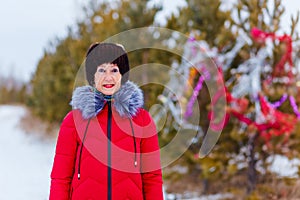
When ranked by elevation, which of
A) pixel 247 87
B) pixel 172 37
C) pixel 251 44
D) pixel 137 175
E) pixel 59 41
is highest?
pixel 59 41

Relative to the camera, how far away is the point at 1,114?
19406 millimetres

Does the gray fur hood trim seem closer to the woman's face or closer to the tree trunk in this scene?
the woman's face

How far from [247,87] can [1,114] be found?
55.4 ft

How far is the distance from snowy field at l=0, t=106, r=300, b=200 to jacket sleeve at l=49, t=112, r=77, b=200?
→ 112 inches

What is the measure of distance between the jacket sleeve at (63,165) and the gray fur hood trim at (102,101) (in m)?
0.13

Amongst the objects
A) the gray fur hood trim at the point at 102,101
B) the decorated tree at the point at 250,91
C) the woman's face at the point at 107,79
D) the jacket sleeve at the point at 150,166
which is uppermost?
the decorated tree at the point at 250,91

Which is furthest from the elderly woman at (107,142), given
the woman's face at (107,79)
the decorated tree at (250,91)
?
the decorated tree at (250,91)

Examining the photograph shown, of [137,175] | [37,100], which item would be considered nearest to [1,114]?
[37,100]

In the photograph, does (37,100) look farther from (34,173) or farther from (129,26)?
(129,26)

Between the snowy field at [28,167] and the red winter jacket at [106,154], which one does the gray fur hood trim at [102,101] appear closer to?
the red winter jacket at [106,154]

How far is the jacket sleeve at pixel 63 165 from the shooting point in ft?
6.43

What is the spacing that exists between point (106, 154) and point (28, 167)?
5556 millimetres

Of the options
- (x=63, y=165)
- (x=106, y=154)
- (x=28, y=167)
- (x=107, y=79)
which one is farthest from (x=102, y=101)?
(x=28, y=167)

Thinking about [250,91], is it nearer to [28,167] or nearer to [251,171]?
[251,171]
